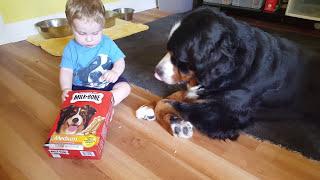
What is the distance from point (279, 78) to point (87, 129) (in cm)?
82

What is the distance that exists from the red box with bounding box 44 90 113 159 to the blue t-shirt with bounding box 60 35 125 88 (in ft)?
0.61

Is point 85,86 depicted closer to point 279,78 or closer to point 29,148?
point 29,148

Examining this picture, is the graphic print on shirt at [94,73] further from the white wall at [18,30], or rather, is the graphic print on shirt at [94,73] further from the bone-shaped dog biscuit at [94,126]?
the white wall at [18,30]

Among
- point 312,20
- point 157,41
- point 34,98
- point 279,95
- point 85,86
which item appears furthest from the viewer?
point 312,20

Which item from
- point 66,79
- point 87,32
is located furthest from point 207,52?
point 66,79

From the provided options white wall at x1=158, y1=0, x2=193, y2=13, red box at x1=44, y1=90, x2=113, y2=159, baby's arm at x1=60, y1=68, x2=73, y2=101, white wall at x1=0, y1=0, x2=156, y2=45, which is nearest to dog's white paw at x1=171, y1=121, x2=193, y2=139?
red box at x1=44, y1=90, x2=113, y2=159

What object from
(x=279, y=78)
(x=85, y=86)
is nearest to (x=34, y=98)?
(x=85, y=86)

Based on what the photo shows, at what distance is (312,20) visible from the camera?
8.21ft

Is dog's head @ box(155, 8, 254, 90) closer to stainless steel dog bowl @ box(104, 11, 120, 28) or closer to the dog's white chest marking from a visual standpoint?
the dog's white chest marking

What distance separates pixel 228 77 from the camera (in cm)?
110

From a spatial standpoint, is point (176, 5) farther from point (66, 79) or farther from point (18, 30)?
point (66, 79)

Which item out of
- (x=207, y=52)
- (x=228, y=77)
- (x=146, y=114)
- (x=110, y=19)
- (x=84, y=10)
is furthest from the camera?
(x=110, y=19)

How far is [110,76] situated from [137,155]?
420 mm

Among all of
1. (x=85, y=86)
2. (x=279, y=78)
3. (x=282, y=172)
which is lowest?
(x=282, y=172)
